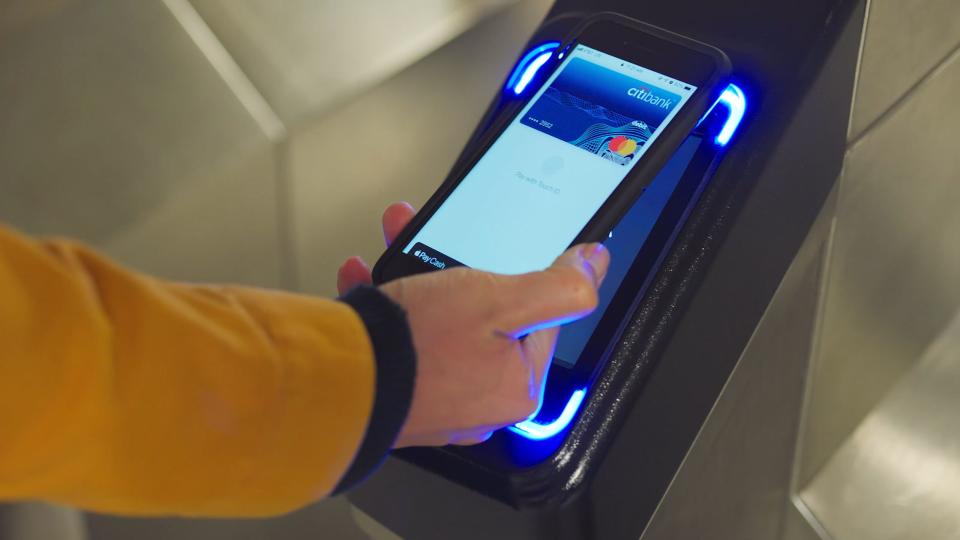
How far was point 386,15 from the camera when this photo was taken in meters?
0.83

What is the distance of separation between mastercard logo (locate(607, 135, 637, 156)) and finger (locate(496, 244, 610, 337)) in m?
0.10

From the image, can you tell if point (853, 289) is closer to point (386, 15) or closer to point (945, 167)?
point (945, 167)

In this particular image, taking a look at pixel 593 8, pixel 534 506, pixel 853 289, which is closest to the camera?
pixel 534 506

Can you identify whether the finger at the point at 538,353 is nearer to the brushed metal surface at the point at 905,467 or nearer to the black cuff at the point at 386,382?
the black cuff at the point at 386,382

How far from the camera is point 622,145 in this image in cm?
48

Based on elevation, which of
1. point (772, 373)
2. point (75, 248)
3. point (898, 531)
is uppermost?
point (75, 248)

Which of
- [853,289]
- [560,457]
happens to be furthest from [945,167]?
[560,457]

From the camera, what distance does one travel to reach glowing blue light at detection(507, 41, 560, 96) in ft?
1.81

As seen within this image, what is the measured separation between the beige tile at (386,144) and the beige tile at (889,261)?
303 mm

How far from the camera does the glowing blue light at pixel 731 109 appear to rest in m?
0.50

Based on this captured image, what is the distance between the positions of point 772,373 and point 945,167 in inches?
7.6

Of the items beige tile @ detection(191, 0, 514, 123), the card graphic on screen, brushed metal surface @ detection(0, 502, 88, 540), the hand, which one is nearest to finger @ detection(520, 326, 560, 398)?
the hand

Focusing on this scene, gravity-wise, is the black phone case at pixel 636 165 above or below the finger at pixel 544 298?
above

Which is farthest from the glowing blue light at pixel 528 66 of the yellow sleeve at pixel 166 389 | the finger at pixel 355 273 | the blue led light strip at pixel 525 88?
the yellow sleeve at pixel 166 389
